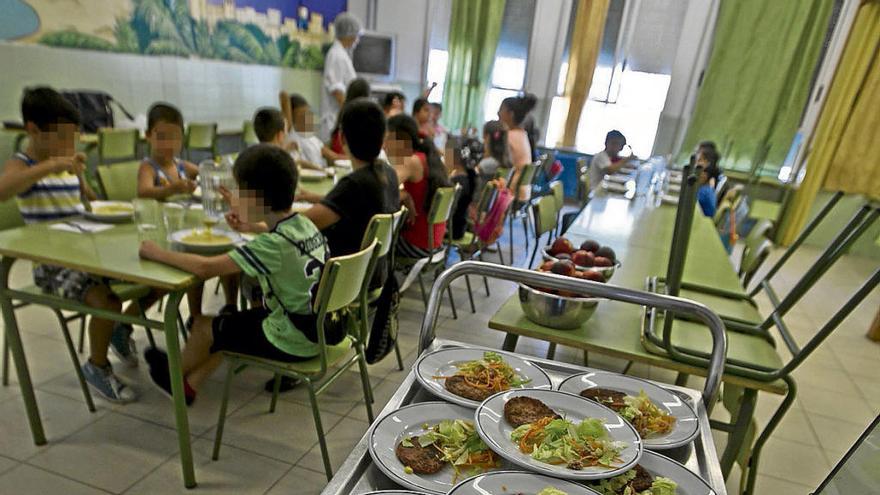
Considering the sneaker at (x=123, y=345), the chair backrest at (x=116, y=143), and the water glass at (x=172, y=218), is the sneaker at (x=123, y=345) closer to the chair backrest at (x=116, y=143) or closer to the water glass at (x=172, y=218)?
the water glass at (x=172, y=218)

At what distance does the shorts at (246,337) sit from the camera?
5.41 feet

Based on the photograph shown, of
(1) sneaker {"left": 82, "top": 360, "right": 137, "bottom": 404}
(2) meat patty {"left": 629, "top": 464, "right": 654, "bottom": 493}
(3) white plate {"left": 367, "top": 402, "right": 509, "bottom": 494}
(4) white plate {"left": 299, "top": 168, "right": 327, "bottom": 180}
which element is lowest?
(1) sneaker {"left": 82, "top": 360, "right": 137, "bottom": 404}

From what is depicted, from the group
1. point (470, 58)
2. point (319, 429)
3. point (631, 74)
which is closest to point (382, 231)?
point (319, 429)

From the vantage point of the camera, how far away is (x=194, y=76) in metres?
4.95

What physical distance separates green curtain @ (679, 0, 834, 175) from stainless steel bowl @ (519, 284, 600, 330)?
5.40 meters

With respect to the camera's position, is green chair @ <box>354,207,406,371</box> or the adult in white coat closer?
green chair @ <box>354,207,406,371</box>

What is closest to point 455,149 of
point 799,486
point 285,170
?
point 285,170

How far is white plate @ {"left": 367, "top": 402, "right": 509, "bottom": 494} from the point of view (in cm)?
64

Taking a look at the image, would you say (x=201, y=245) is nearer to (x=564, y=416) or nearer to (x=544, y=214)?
(x=564, y=416)

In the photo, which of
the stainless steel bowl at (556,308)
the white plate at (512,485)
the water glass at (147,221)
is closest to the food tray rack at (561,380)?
the white plate at (512,485)

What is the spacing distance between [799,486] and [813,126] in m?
5.05

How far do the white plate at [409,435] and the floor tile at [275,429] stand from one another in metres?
1.27

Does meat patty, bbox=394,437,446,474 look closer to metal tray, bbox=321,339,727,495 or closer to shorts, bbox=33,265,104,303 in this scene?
metal tray, bbox=321,339,727,495

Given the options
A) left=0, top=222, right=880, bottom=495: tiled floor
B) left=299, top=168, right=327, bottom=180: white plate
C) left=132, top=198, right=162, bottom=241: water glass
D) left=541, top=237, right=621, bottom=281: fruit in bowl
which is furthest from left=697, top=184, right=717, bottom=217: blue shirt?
left=132, top=198, right=162, bottom=241: water glass
